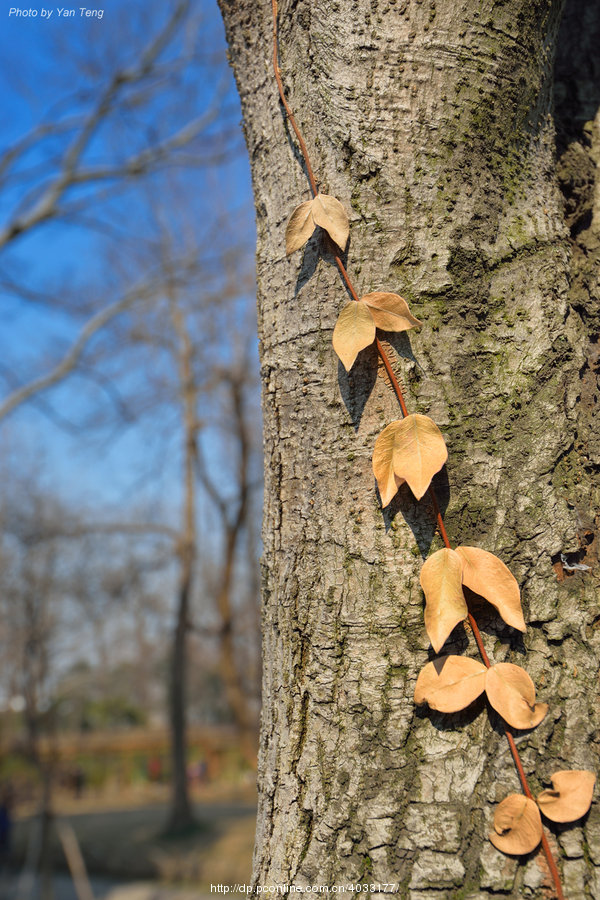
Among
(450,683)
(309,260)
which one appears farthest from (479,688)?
(309,260)

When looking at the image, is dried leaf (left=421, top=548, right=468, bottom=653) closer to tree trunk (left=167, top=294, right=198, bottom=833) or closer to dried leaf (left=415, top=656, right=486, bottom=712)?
dried leaf (left=415, top=656, right=486, bottom=712)

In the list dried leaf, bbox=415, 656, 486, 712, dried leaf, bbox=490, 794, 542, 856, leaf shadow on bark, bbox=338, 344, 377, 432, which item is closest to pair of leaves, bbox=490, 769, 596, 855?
dried leaf, bbox=490, 794, 542, 856

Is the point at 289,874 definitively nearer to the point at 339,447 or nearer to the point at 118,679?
the point at 339,447

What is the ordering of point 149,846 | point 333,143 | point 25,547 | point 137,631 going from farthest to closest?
point 137,631 → point 149,846 → point 25,547 → point 333,143

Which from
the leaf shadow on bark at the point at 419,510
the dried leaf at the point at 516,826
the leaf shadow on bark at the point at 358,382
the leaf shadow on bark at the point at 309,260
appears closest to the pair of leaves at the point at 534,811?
the dried leaf at the point at 516,826

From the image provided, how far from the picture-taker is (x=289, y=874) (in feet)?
2.88

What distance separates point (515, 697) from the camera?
2.72 feet

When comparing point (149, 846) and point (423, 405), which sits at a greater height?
point (423, 405)

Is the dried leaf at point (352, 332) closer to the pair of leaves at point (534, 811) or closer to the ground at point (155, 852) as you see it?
the pair of leaves at point (534, 811)

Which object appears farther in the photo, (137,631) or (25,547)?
(137,631)

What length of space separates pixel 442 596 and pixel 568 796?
0.94 feet

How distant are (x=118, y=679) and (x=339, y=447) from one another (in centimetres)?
3277

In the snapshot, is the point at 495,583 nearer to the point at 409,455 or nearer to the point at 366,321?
the point at 409,455

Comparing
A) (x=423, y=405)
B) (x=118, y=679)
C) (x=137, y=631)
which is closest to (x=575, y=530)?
(x=423, y=405)
